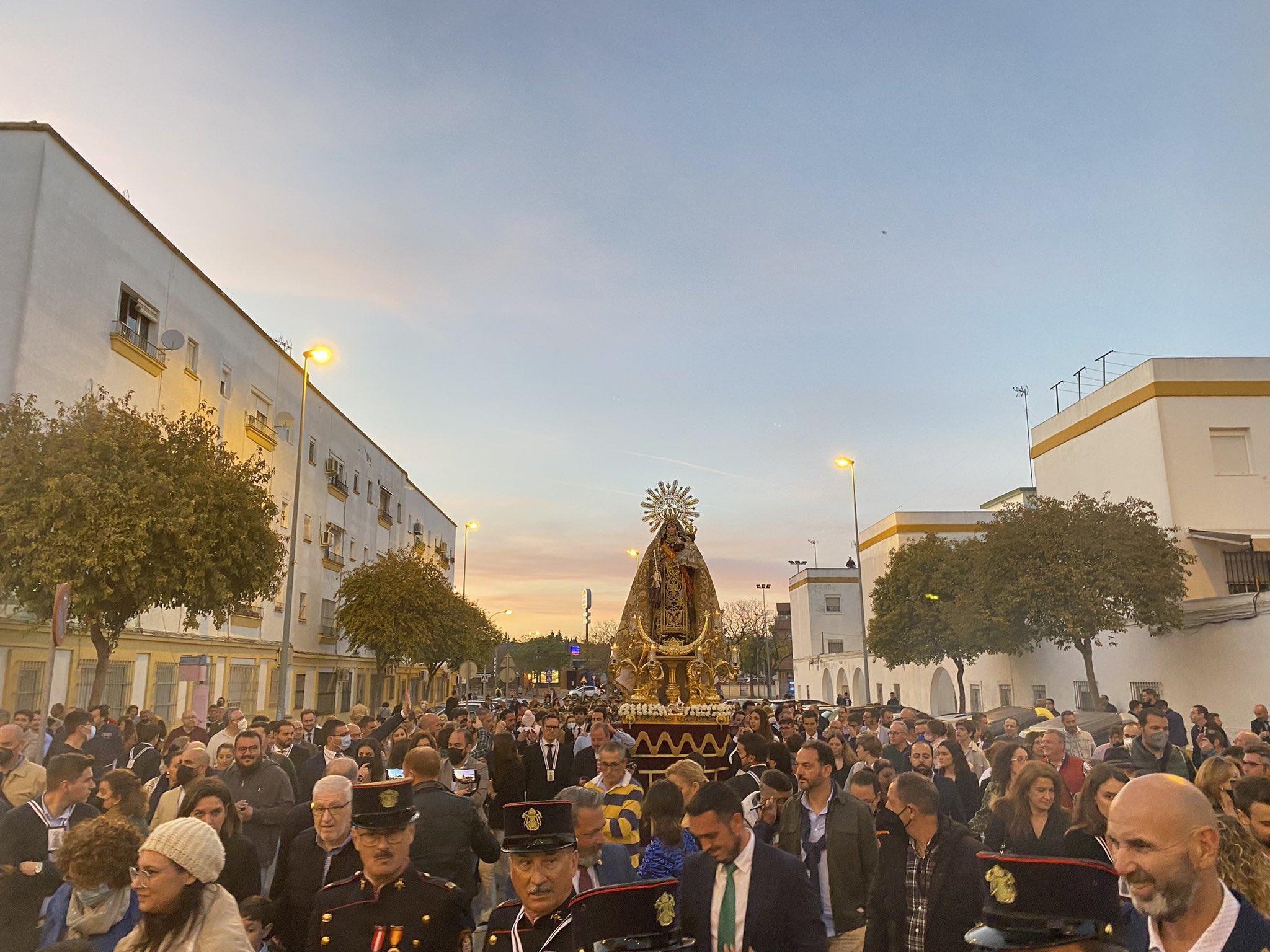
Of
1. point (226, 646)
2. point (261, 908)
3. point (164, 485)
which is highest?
point (164, 485)

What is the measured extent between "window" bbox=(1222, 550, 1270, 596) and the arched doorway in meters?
19.8

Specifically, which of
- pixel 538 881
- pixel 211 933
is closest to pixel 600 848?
pixel 538 881

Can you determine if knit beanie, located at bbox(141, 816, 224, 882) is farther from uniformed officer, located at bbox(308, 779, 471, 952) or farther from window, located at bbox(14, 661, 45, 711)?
window, located at bbox(14, 661, 45, 711)

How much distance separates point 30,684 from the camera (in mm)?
19547

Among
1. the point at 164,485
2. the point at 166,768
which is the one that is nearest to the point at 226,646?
the point at 164,485

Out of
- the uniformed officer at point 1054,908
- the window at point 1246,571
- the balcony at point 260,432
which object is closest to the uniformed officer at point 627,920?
the uniformed officer at point 1054,908

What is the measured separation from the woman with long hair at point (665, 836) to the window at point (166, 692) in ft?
75.1

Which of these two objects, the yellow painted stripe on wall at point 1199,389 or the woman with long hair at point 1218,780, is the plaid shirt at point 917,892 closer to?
the woman with long hair at point 1218,780

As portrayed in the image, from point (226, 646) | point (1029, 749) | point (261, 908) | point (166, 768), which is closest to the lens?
point (261, 908)

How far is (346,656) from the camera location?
43156mm

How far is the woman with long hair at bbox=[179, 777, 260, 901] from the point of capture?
5.13 m

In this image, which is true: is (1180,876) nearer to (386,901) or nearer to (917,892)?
(917,892)

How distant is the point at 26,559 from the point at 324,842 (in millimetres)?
14572

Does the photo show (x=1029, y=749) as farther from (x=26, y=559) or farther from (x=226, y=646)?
(x=226, y=646)
